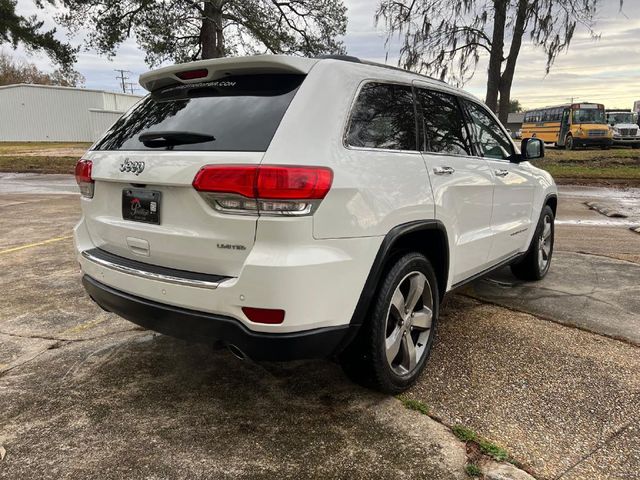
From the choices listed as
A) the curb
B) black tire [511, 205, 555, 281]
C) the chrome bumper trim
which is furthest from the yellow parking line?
the curb

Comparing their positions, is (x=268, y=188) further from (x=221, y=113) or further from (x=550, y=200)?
(x=550, y=200)

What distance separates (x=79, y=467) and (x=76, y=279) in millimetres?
3210

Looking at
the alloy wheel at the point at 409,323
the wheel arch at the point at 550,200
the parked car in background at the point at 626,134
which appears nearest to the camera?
the alloy wheel at the point at 409,323

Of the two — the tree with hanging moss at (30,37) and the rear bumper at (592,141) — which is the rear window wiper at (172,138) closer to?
the tree with hanging moss at (30,37)

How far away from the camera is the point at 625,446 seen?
2541mm

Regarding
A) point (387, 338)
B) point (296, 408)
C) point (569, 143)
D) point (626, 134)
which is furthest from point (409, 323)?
point (626, 134)

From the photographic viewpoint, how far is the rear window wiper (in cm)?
257

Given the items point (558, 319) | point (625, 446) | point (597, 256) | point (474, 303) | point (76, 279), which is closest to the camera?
point (625, 446)

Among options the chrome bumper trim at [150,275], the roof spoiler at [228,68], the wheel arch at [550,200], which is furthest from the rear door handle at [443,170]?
the wheel arch at [550,200]

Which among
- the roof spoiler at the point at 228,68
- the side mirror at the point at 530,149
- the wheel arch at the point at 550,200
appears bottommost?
the wheel arch at the point at 550,200

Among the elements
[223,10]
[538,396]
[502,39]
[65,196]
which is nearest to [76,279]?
[538,396]

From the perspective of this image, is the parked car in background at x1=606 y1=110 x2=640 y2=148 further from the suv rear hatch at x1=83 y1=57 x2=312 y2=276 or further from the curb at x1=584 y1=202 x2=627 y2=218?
the suv rear hatch at x1=83 y1=57 x2=312 y2=276

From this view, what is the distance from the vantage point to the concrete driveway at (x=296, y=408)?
2408 mm

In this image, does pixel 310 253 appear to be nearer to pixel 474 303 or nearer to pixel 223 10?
pixel 474 303
